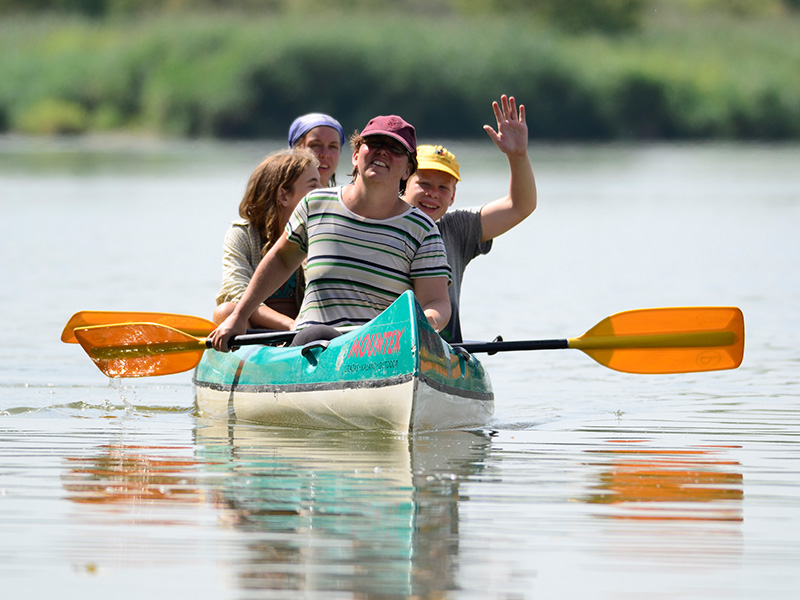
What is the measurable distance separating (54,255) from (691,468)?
11.0 metres

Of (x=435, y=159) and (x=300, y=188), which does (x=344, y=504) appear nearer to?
(x=435, y=159)

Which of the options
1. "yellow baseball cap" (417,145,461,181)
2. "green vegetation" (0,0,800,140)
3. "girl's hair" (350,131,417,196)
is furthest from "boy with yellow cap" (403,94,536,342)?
"green vegetation" (0,0,800,140)

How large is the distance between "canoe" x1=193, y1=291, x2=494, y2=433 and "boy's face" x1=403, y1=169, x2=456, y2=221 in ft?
2.13

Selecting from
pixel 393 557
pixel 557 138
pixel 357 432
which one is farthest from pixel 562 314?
pixel 557 138

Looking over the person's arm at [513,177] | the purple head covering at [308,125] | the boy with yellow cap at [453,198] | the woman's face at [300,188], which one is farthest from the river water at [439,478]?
the purple head covering at [308,125]

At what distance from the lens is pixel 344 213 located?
19.6 feet

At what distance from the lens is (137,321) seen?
299 inches

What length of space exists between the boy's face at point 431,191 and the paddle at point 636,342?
0.92 meters

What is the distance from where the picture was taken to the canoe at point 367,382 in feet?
19.4

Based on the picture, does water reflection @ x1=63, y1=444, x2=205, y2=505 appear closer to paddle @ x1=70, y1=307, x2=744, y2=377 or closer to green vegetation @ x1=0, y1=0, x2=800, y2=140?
paddle @ x1=70, y1=307, x2=744, y2=377

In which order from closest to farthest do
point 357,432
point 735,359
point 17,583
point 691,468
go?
point 17,583 → point 691,468 → point 357,432 → point 735,359

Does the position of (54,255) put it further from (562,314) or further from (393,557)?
(393,557)

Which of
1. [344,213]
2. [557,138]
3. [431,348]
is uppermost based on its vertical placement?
[557,138]

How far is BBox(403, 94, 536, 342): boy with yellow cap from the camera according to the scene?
21.6 ft
